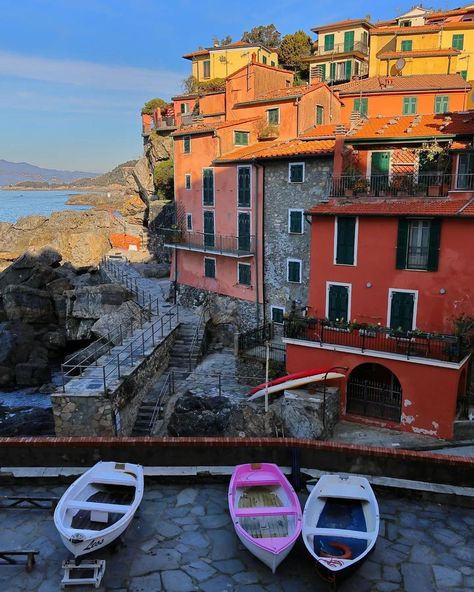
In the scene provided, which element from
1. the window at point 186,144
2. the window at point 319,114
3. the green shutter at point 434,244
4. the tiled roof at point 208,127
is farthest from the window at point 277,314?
the window at point 319,114

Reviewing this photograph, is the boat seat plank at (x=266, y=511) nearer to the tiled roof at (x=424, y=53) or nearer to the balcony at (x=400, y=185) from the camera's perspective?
the balcony at (x=400, y=185)

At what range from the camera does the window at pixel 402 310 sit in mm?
18391

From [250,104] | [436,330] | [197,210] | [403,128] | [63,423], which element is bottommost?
[63,423]

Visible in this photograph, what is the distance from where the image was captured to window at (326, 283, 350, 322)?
19859 millimetres

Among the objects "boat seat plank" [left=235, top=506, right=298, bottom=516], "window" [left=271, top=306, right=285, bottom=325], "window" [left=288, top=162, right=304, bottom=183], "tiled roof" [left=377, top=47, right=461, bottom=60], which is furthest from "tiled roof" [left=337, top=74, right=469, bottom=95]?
"boat seat plank" [left=235, top=506, right=298, bottom=516]

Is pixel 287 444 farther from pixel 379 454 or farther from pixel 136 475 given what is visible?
pixel 136 475

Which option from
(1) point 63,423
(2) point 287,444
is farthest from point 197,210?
(2) point 287,444

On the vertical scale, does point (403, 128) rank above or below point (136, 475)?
above

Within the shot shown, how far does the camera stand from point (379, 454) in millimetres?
7660

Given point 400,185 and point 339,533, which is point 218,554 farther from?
point 400,185

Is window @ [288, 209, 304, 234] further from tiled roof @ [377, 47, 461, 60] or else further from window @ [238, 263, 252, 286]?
tiled roof @ [377, 47, 461, 60]

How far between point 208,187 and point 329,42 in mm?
28065

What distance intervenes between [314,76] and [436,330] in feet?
106

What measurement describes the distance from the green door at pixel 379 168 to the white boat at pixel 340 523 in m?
15.8
